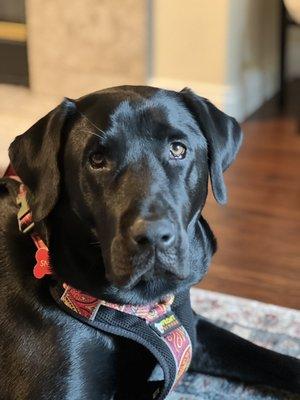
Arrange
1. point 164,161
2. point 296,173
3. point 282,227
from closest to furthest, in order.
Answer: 1. point 164,161
2. point 282,227
3. point 296,173

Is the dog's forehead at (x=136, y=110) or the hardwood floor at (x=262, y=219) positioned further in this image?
the hardwood floor at (x=262, y=219)

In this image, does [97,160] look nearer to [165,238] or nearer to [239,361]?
[165,238]

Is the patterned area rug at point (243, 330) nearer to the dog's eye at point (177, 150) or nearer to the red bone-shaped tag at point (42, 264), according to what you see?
the red bone-shaped tag at point (42, 264)

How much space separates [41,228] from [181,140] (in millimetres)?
302

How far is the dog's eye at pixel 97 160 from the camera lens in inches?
51.3

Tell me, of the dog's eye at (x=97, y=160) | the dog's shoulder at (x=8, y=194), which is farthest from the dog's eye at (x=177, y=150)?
the dog's shoulder at (x=8, y=194)

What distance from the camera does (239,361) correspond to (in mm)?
1683

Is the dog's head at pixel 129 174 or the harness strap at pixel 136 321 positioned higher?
the dog's head at pixel 129 174

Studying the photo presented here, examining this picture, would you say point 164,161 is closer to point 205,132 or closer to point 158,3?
point 205,132

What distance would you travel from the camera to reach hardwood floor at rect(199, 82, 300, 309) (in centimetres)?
212

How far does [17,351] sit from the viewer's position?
1.41m

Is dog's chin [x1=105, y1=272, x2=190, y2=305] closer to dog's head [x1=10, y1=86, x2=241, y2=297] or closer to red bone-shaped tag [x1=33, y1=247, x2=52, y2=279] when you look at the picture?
dog's head [x1=10, y1=86, x2=241, y2=297]

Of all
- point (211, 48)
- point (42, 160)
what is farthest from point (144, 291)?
point (211, 48)

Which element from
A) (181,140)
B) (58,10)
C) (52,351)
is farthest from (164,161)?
(58,10)
